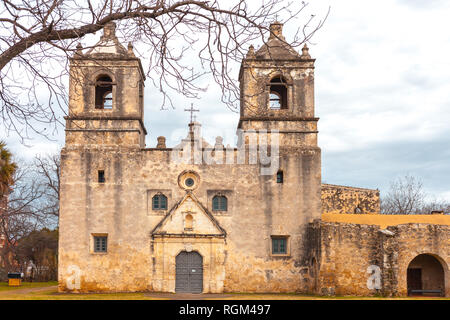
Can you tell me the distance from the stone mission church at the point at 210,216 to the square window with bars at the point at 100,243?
46 mm

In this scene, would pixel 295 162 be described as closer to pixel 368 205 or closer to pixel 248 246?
pixel 248 246

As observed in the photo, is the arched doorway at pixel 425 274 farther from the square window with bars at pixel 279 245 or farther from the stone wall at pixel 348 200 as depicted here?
the stone wall at pixel 348 200

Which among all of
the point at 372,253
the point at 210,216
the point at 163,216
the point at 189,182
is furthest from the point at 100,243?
the point at 372,253

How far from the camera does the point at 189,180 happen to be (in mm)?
25719

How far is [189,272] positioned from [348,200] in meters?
14.4

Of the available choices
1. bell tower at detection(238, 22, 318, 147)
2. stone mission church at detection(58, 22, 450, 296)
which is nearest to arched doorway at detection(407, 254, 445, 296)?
stone mission church at detection(58, 22, 450, 296)

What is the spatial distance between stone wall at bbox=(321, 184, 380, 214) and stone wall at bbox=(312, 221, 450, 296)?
10692mm

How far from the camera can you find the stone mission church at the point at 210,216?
24.1 metres

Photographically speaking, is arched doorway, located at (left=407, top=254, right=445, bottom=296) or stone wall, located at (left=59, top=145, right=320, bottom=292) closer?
stone wall, located at (left=59, top=145, right=320, bottom=292)

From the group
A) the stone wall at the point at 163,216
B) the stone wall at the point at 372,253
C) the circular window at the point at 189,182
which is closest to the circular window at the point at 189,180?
the circular window at the point at 189,182

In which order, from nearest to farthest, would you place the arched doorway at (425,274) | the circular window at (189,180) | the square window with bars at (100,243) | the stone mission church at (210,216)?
the stone mission church at (210,216), the square window with bars at (100,243), the arched doorway at (425,274), the circular window at (189,180)

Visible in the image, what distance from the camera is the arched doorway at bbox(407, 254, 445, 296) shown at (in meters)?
25.1

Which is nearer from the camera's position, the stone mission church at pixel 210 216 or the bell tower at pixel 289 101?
the stone mission church at pixel 210 216

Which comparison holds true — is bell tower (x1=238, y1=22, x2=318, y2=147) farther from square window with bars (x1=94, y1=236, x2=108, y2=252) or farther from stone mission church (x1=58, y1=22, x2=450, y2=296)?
square window with bars (x1=94, y1=236, x2=108, y2=252)
